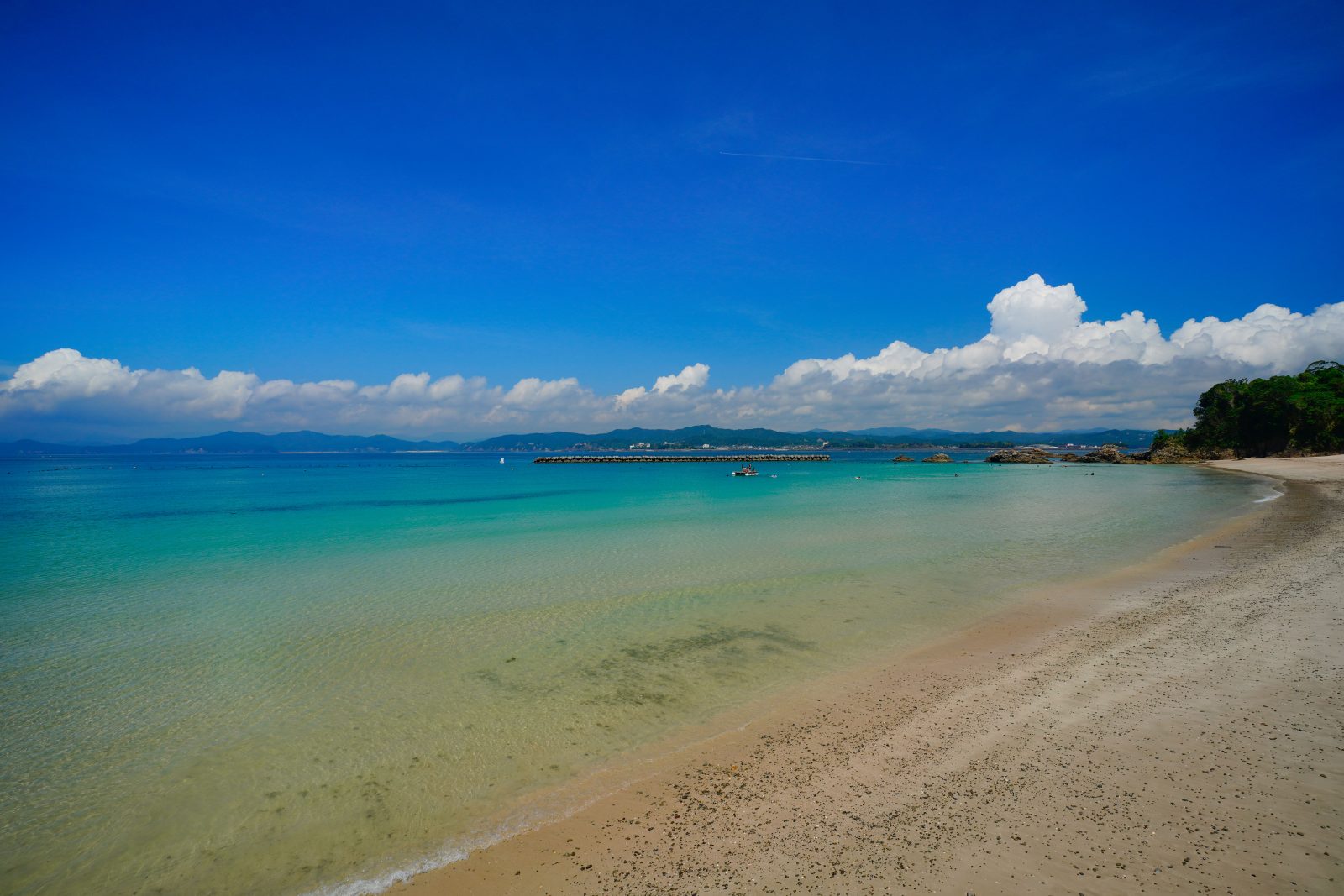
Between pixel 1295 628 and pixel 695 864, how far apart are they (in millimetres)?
11784

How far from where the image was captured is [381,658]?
34.7ft

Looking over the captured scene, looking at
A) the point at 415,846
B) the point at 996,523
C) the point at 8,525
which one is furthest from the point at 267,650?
→ the point at 8,525

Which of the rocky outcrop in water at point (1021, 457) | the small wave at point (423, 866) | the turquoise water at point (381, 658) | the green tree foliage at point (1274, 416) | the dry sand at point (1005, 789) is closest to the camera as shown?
the dry sand at point (1005, 789)

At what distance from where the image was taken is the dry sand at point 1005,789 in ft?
Answer: 15.2

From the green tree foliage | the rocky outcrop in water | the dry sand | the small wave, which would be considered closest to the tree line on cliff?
the green tree foliage

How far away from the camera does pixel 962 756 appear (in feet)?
20.9

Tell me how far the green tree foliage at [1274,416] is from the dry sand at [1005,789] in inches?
3026

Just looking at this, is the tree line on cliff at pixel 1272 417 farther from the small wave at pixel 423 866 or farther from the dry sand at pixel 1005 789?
the small wave at pixel 423 866

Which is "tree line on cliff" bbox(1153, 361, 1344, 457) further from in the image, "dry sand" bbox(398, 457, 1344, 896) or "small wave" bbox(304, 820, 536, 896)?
"small wave" bbox(304, 820, 536, 896)

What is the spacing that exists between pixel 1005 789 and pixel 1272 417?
8993 cm

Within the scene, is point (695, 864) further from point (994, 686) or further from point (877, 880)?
point (994, 686)

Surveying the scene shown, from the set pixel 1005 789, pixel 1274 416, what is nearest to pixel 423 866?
pixel 1005 789

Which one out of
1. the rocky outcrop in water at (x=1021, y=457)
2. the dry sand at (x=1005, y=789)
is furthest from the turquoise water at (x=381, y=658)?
the rocky outcrop in water at (x=1021, y=457)

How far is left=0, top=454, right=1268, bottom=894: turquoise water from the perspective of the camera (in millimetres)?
5797
